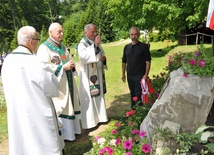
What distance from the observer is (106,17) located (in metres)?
42.4

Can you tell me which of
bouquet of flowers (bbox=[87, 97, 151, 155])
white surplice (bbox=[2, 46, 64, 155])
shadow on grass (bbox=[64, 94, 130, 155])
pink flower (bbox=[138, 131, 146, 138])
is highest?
white surplice (bbox=[2, 46, 64, 155])

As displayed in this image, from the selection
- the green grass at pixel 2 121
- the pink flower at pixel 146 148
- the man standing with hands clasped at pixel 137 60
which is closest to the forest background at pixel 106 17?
the green grass at pixel 2 121

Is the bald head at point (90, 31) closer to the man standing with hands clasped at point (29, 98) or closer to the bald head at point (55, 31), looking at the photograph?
the bald head at point (55, 31)

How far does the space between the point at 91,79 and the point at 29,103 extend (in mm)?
2081

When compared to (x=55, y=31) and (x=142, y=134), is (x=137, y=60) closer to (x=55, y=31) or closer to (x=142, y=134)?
(x=55, y=31)

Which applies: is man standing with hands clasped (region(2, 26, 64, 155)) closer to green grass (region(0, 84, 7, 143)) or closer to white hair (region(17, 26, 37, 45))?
white hair (region(17, 26, 37, 45))

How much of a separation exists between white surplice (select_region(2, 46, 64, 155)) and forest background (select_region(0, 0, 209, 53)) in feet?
27.0

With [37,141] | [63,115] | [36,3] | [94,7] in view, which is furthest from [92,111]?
[36,3]

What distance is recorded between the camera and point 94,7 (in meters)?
47.8

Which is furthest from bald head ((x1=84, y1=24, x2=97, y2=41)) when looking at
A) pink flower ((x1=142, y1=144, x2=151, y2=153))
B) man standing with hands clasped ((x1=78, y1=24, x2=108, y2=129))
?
pink flower ((x1=142, y1=144, x2=151, y2=153))

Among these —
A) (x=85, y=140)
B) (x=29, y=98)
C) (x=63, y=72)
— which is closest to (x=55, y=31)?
(x=63, y=72)

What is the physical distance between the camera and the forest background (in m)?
12.6

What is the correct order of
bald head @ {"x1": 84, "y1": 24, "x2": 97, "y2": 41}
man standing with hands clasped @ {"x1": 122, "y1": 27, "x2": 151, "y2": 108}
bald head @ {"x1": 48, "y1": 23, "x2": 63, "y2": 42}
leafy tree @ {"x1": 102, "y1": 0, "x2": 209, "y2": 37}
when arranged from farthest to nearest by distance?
leafy tree @ {"x1": 102, "y1": 0, "x2": 209, "y2": 37} < bald head @ {"x1": 84, "y1": 24, "x2": 97, "y2": 41} < man standing with hands clasped @ {"x1": 122, "y1": 27, "x2": 151, "y2": 108} < bald head @ {"x1": 48, "y1": 23, "x2": 63, "y2": 42}

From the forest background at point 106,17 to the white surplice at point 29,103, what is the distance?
8.24 metres
